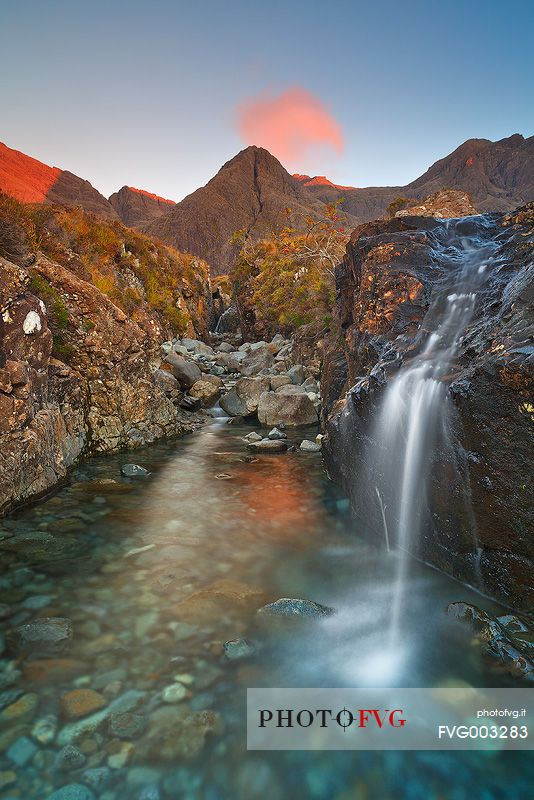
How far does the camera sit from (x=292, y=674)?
3.34 meters

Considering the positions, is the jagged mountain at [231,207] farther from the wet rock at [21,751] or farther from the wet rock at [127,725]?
the wet rock at [21,751]

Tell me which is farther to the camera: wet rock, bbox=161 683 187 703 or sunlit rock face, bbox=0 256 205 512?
sunlit rock face, bbox=0 256 205 512

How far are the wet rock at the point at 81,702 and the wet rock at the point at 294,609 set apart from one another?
1.60 m

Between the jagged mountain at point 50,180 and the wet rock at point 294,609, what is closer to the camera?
the wet rock at point 294,609

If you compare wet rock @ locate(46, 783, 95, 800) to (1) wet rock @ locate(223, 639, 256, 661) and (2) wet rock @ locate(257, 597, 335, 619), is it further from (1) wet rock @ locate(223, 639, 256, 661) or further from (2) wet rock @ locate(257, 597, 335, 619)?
(2) wet rock @ locate(257, 597, 335, 619)

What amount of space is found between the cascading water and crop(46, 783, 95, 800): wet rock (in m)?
2.64

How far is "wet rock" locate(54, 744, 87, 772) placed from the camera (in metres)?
2.49

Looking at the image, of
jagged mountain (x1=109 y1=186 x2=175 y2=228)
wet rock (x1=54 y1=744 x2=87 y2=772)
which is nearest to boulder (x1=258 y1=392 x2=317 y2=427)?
wet rock (x1=54 y1=744 x2=87 y2=772)

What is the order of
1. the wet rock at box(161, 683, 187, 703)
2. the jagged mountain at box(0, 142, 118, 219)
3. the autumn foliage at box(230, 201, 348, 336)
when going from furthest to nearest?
the jagged mountain at box(0, 142, 118, 219) → the autumn foliage at box(230, 201, 348, 336) → the wet rock at box(161, 683, 187, 703)

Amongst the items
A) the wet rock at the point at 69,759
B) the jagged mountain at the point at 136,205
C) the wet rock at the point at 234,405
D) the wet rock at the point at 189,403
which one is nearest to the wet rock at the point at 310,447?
the wet rock at the point at 234,405

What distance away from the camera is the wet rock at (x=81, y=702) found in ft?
9.31

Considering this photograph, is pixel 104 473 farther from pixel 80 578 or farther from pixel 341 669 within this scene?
pixel 341 669

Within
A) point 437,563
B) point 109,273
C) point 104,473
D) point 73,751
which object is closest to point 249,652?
point 73,751

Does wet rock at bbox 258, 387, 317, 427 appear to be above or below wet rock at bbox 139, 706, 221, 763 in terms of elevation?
above
